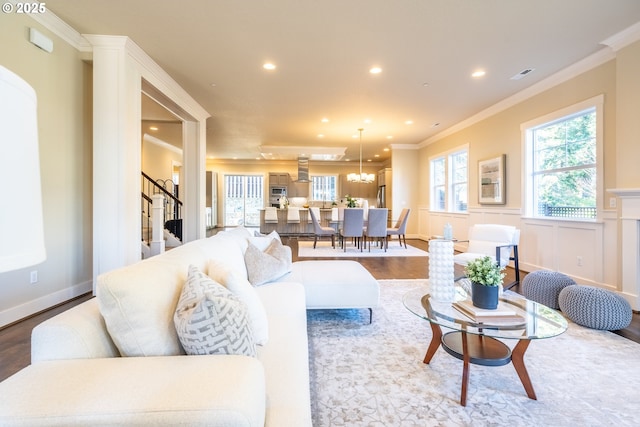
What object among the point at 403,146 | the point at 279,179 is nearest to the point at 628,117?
the point at 403,146

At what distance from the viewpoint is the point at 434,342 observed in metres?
1.95

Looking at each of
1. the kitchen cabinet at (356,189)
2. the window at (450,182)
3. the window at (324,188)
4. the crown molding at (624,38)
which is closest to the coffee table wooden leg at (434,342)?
the crown molding at (624,38)

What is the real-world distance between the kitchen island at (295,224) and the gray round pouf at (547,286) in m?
6.44

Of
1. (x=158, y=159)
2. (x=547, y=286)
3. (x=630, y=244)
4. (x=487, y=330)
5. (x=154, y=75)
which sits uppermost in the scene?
(x=154, y=75)

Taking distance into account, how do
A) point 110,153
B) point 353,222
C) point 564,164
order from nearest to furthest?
point 110,153 → point 564,164 → point 353,222

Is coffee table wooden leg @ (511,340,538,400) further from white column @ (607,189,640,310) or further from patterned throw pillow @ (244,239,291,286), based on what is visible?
white column @ (607,189,640,310)

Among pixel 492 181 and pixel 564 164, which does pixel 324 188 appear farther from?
pixel 564 164

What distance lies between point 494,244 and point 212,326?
404 cm

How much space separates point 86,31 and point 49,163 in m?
1.43

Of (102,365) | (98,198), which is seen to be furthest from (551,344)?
(98,198)

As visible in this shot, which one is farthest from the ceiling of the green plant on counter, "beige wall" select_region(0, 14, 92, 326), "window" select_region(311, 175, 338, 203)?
"window" select_region(311, 175, 338, 203)

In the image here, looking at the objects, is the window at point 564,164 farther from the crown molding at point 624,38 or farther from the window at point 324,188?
the window at point 324,188

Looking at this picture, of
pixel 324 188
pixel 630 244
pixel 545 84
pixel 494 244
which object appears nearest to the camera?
pixel 630 244

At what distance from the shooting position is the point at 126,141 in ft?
10.7
